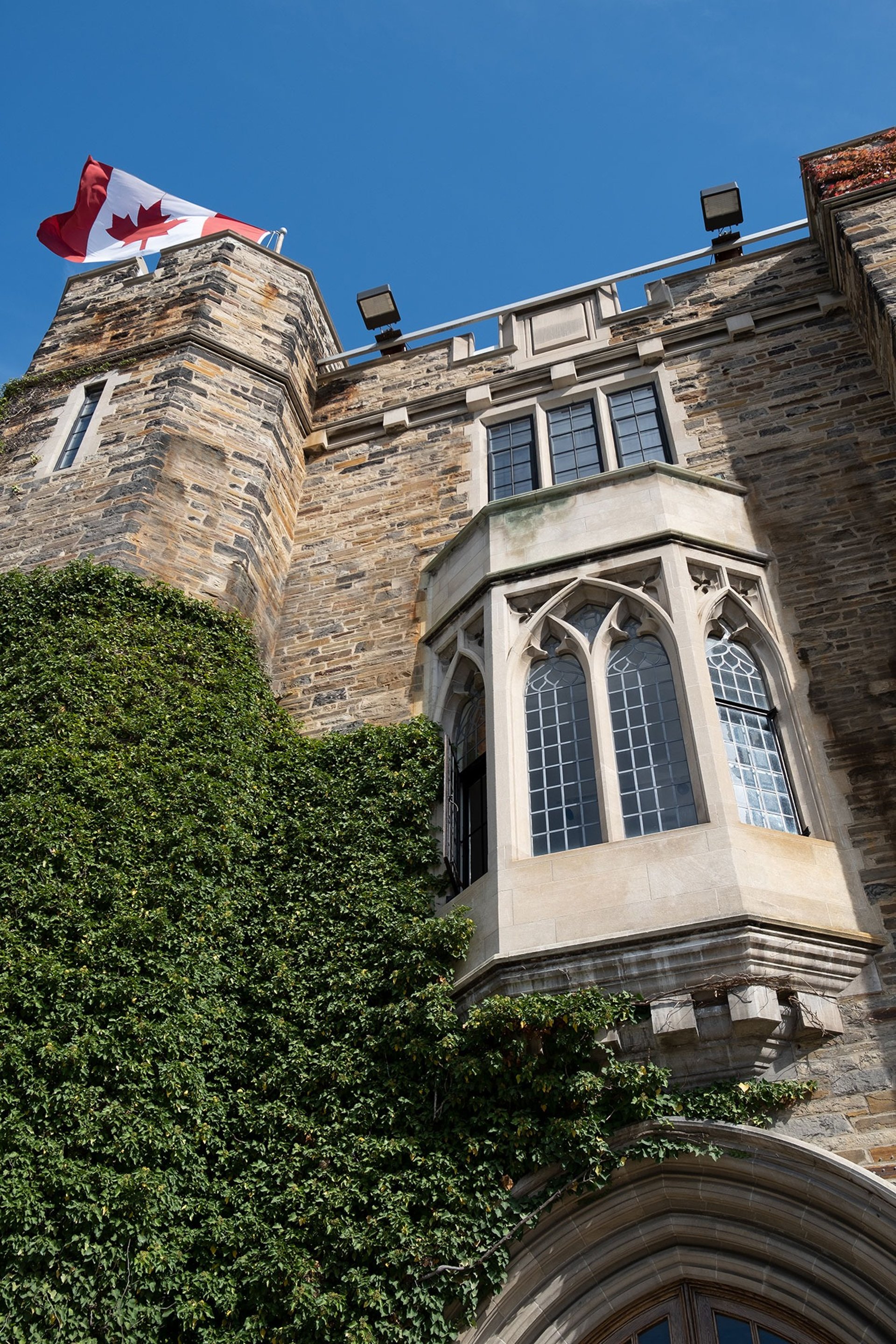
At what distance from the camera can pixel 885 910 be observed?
7652mm

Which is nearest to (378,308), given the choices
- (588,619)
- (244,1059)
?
(588,619)

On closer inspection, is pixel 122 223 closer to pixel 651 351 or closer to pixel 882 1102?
pixel 651 351

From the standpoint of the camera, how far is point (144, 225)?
15992 mm

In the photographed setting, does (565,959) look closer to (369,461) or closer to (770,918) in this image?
(770,918)

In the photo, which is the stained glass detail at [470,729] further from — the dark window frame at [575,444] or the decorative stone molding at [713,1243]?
the decorative stone molding at [713,1243]

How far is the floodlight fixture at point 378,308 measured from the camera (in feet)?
48.8

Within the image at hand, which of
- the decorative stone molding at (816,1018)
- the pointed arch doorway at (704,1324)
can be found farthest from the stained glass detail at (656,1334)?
the decorative stone molding at (816,1018)

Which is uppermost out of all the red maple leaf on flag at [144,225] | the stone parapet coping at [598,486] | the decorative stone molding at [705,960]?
the red maple leaf on flag at [144,225]

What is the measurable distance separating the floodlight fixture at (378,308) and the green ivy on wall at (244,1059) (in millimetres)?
6969

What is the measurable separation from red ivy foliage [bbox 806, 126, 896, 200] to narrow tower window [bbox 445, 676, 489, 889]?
21.0 ft

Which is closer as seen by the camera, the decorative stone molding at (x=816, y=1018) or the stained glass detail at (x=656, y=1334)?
the stained glass detail at (x=656, y=1334)

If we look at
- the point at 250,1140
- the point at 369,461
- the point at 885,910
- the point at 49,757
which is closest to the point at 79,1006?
the point at 250,1140

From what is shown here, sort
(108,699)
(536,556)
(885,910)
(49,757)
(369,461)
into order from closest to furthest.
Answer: (885,910), (49,757), (108,699), (536,556), (369,461)

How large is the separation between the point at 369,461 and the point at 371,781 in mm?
5072
